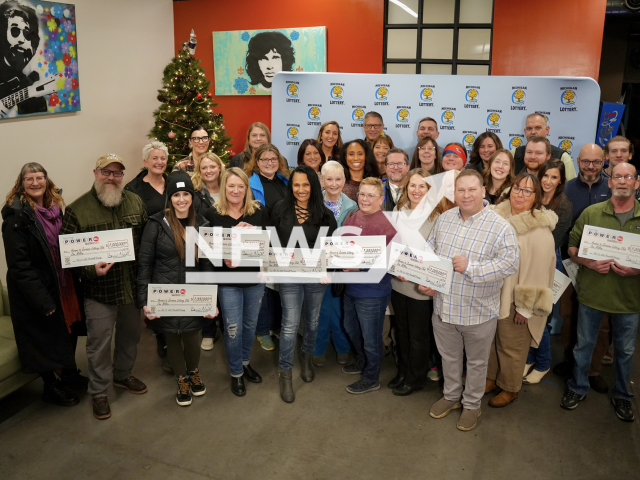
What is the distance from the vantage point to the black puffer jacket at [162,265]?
3234 millimetres

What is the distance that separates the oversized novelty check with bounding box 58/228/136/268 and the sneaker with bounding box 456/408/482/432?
8.05 ft

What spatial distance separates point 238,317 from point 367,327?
36.6 inches

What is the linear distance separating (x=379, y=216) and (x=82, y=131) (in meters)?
4.34

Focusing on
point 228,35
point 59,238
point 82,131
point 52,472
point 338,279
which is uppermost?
point 228,35

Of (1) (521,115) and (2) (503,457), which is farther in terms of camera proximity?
(1) (521,115)

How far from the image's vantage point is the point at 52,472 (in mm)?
Result: 2926

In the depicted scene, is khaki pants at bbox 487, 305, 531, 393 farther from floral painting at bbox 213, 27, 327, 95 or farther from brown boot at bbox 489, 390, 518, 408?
floral painting at bbox 213, 27, 327, 95

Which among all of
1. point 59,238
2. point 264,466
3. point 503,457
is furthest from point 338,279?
point 59,238

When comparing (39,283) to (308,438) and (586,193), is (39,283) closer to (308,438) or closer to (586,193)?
(308,438)

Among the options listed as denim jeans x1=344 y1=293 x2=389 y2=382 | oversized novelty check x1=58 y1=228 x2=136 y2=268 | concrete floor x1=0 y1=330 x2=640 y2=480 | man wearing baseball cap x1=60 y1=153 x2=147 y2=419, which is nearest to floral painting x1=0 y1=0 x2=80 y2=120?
man wearing baseball cap x1=60 y1=153 x2=147 y2=419

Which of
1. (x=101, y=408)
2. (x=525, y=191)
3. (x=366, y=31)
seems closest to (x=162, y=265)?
A: (x=101, y=408)

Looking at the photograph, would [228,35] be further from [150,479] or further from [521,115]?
[150,479]

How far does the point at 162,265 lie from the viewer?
3.30m

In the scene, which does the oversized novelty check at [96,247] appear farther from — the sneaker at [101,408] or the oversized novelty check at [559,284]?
the oversized novelty check at [559,284]
